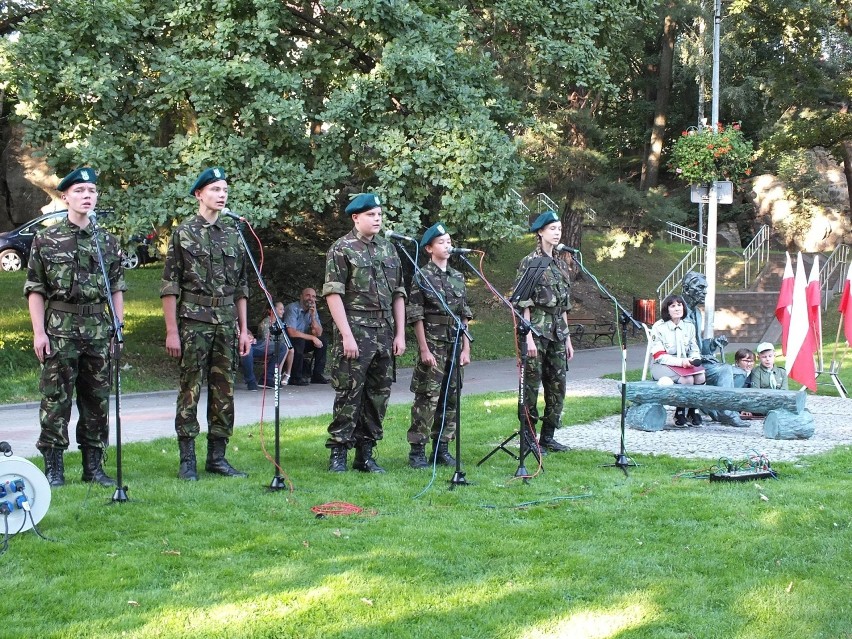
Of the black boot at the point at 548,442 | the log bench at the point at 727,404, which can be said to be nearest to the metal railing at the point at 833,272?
the log bench at the point at 727,404

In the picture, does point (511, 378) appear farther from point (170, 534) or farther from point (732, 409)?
point (170, 534)

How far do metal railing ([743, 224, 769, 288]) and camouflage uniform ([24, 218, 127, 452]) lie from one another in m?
26.0

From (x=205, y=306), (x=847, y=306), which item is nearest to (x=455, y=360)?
(x=205, y=306)

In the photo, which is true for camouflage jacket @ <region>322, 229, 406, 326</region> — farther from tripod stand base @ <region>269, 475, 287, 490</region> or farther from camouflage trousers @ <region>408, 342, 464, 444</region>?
tripod stand base @ <region>269, 475, 287, 490</region>

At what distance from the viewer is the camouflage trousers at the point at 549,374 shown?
9.24 m

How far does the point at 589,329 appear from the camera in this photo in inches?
1001

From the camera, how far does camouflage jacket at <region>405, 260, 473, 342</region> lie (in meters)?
8.45

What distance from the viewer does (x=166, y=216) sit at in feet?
45.4

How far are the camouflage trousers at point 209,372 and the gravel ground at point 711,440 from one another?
3815 millimetres

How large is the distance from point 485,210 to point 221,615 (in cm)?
1061

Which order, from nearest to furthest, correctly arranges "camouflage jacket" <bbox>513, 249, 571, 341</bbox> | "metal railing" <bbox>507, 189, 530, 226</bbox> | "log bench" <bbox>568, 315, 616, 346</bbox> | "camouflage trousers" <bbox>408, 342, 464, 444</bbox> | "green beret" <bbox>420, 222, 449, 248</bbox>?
"green beret" <bbox>420, 222, 449, 248</bbox>
"camouflage trousers" <bbox>408, 342, 464, 444</bbox>
"camouflage jacket" <bbox>513, 249, 571, 341</bbox>
"metal railing" <bbox>507, 189, 530, 226</bbox>
"log bench" <bbox>568, 315, 616, 346</bbox>

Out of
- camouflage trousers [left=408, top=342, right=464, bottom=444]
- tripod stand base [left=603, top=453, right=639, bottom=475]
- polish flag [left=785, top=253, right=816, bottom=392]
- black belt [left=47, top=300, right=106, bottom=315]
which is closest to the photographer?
black belt [left=47, top=300, right=106, bottom=315]

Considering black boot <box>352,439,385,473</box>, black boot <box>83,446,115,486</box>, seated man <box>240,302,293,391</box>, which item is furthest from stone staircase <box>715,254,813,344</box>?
black boot <box>83,446,115,486</box>

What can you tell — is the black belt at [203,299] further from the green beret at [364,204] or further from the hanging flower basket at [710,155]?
the hanging flower basket at [710,155]
